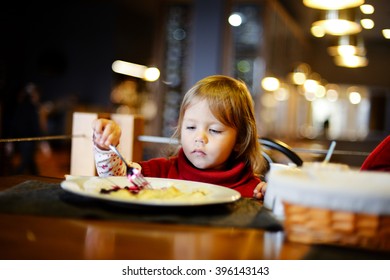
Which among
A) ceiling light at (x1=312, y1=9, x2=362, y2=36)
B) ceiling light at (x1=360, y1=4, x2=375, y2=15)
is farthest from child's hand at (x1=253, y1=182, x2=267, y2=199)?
ceiling light at (x1=312, y1=9, x2=362, y2=36)

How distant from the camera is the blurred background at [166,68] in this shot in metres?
6.51

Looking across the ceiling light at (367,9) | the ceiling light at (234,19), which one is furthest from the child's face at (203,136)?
the ceiling light at (234,19)

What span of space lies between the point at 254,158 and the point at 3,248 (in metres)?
0.90

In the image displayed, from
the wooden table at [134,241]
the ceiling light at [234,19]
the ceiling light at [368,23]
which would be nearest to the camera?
the wooden table at [134,241]

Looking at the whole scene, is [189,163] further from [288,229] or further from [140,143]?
[140,143]

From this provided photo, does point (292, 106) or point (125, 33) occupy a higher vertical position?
point (125, 33)

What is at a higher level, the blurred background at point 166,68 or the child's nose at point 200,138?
the blurred background at point 166,68

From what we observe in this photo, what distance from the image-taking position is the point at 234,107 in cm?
134

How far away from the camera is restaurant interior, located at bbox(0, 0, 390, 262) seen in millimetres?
704

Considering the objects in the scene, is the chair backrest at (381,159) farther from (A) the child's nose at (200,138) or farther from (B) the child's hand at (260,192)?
(A) the child's nose at (200,138)

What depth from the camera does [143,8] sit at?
1033 cm

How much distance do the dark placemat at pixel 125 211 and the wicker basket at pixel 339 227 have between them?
8 cm

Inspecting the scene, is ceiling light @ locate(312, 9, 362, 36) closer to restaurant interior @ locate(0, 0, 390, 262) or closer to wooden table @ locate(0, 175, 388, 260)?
restaurant interior @ locate(0, 0, 390, 262)
